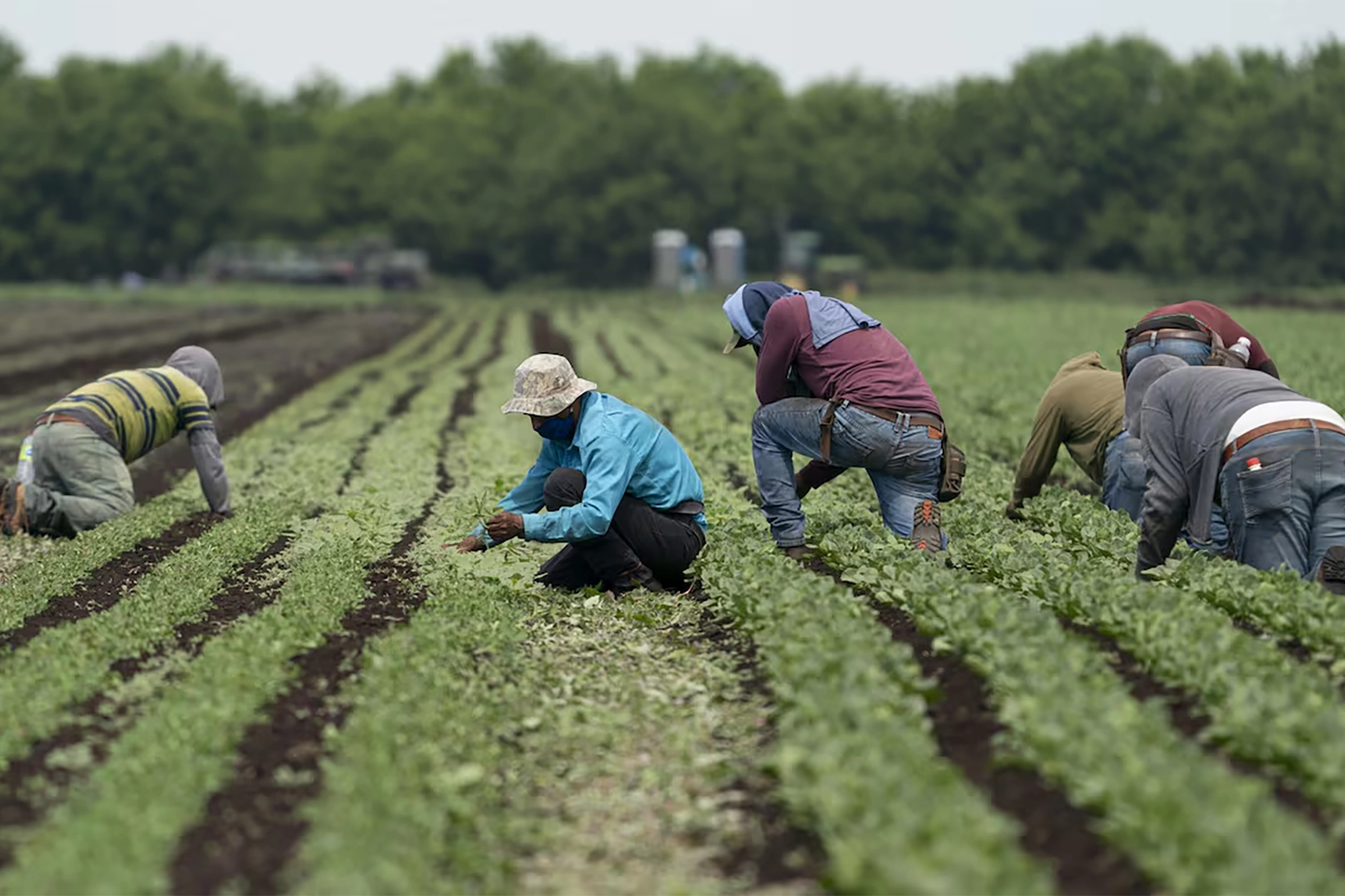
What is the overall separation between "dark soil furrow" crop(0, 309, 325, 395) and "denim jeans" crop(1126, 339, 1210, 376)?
2087 centimetres

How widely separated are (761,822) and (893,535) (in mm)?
4286

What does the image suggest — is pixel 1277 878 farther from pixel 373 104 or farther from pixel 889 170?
pixel 373 104

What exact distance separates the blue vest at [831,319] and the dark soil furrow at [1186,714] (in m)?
2.38

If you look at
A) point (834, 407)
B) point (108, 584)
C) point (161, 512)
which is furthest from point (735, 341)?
point (161, 512)

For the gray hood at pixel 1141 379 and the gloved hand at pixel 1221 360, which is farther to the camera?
the gloved hand at pixel 1221 360

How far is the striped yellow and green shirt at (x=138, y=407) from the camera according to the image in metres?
11.9

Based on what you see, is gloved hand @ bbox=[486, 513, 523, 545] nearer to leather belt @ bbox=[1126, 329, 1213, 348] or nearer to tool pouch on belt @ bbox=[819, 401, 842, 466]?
tool pouch on belt @ bbox=[819, 401, 842, 466]

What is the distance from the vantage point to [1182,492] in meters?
8.16

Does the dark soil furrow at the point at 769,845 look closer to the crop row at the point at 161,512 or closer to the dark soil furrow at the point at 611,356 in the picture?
Answer: the crop row at the point at 161,512

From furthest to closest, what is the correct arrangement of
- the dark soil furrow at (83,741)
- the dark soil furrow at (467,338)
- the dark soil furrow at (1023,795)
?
the dark soil furrow at (467,338) < the dark soil furrow at (83,741) < the dark soil furrow at (1023,795)

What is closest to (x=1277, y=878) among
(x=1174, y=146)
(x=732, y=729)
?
(x=732, y=729)

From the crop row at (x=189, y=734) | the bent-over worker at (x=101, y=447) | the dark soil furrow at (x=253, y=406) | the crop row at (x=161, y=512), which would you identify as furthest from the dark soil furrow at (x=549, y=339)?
the crop row at (x=189, y=734)

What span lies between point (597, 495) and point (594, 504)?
54 mm

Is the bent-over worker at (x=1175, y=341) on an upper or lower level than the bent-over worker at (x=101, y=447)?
upper
